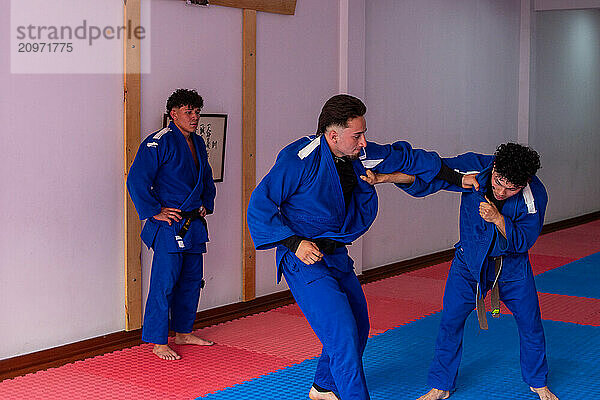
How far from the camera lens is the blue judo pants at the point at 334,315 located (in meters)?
2.67

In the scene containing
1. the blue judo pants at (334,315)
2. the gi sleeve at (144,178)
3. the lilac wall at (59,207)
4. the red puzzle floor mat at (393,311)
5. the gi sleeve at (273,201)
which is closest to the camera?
the blue judo pants at (334,315)

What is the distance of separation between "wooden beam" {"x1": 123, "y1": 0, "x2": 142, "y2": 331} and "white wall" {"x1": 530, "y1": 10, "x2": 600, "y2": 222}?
5817 millimetres

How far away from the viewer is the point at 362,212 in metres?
3.06

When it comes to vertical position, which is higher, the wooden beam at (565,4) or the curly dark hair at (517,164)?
the wooden beam at (565,4)

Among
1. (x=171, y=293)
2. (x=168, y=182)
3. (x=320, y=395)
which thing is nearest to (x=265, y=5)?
(x=168, y=182)

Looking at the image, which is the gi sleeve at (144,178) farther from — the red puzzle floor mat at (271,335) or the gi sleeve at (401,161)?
the gi sleeve at (401,161)

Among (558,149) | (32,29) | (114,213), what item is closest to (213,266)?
(114,213)

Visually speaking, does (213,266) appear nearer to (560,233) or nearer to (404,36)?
(404,36)

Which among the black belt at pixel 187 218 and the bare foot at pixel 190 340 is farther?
the bare foot at pixel 190 340

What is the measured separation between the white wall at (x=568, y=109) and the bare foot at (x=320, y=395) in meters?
6.33

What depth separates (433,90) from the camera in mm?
7172

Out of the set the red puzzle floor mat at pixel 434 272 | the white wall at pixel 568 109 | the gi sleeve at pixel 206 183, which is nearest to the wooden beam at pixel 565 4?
the white wall at pixel 568 109

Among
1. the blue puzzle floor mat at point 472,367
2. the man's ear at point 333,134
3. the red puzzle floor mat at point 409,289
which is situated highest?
the man's ear at point 333,134

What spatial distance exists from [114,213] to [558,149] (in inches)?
272
